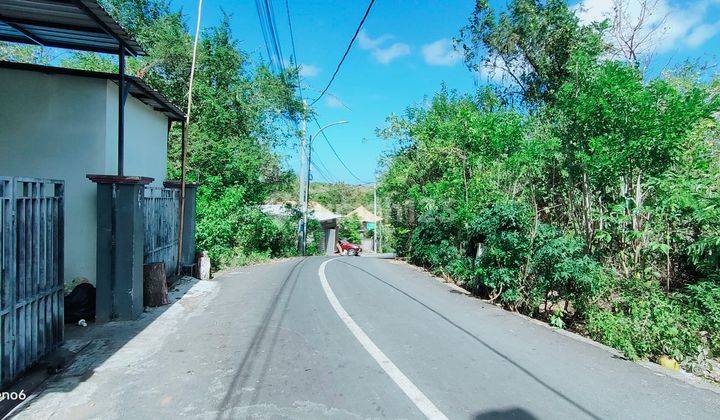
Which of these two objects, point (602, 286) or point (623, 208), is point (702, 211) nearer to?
point (623, 208)

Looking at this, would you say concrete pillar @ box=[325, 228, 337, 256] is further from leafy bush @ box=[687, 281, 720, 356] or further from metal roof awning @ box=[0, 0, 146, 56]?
leafy bush @ box=[687, 281, 720, 356]

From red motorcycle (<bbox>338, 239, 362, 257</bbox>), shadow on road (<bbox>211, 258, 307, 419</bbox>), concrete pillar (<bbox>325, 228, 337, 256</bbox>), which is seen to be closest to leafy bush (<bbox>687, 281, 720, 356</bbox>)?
shadow on road (<bbox>211, 258, 307, 419</bbox>)

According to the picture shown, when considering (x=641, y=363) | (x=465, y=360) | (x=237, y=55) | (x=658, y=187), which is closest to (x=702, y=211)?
(x=658, y=187)

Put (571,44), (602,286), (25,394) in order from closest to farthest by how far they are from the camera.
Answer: (25,394) → (602,286) → (571,44)

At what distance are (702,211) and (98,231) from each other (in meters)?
9.40

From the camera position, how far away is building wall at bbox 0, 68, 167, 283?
8242mm

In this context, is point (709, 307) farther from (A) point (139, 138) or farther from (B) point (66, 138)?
(A) point (139, 138)

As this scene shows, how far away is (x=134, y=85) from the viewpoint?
9.24 meters

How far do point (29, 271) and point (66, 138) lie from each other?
13.8ft

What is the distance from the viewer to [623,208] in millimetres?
7656

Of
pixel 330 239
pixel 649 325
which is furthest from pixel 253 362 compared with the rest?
pixel 330 239

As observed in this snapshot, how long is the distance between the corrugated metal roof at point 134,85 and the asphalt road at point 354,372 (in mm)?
4568

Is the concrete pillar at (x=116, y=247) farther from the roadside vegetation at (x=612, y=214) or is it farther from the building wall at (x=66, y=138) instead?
the roadside vegetation at (x=612, y=214)

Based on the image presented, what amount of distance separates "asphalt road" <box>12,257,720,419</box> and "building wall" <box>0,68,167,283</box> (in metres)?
2.12
